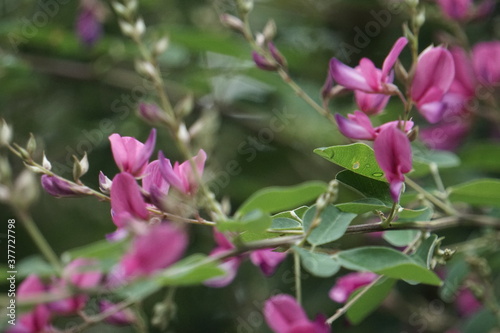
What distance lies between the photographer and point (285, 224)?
1003 millimetres

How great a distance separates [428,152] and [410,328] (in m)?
1.02

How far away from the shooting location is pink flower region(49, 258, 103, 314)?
2.47 feet

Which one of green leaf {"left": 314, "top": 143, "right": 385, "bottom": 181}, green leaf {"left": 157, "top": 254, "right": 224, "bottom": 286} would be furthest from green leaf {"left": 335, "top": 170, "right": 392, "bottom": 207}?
green leaf {"left": 157, "top": 254, "right": 224, "bottom": 286}

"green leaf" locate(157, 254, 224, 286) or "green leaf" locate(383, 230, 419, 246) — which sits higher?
"green leaf" locate(157, 254, 224, 286)

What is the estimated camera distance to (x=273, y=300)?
2.83 ft

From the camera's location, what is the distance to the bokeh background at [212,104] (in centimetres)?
232

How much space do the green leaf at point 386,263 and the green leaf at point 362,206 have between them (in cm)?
8

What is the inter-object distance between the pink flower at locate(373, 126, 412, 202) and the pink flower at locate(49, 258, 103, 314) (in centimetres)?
39

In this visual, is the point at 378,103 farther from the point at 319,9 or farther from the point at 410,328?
the point at 319,9

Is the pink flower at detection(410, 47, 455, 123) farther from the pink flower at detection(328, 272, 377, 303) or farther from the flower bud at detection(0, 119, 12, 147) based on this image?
the flower bud at detection(0, 119, 12, 147)

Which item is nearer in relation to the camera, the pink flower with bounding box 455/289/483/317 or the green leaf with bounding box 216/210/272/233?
the green leaf with bounding box 216/210/272/233

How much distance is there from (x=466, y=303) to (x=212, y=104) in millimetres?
1096

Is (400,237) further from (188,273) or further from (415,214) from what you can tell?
(188,273)

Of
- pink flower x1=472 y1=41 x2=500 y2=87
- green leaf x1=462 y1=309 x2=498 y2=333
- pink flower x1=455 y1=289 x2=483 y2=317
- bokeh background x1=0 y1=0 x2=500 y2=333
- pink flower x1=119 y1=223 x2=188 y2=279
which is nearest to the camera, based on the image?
pink flower x1=119 y1=223 x2=188 y2=279
